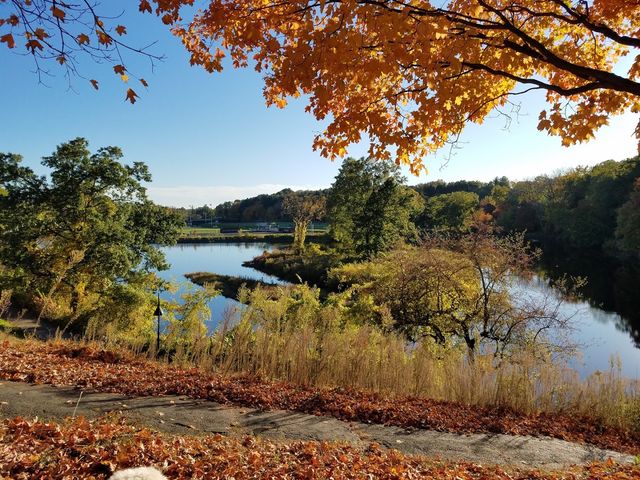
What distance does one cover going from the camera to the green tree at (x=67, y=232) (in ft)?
55.6

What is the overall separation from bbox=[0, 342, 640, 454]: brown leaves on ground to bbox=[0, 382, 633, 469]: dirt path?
24 centimetres

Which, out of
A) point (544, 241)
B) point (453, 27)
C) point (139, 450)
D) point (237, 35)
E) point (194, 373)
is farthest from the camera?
point (544, 241)

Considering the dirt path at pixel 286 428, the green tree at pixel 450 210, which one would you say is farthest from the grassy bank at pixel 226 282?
the green tree at pixel 450 210

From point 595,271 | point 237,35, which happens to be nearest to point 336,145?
point 237,35

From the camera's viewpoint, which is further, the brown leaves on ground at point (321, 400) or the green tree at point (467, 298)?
the green tree at point (467, 298)

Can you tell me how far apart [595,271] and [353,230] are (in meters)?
20.5

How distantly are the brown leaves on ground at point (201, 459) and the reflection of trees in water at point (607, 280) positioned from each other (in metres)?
18.6

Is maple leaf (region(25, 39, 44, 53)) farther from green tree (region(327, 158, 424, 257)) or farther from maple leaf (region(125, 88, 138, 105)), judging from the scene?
green tree (region(327, 158, 424, 257))

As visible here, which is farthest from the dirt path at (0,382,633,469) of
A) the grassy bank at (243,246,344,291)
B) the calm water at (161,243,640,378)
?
the grassy bank at (243,246,344,291)

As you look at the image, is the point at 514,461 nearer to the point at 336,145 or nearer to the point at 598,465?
the point at 598,465

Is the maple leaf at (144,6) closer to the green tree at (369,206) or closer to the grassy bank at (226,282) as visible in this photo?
the grassy bank at (226,282)

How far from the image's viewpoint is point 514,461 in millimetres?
4867

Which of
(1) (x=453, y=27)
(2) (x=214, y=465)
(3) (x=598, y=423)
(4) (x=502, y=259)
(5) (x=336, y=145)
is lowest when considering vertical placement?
(3) (x=598, y=423)

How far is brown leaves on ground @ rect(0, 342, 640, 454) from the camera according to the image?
19.1 feet
